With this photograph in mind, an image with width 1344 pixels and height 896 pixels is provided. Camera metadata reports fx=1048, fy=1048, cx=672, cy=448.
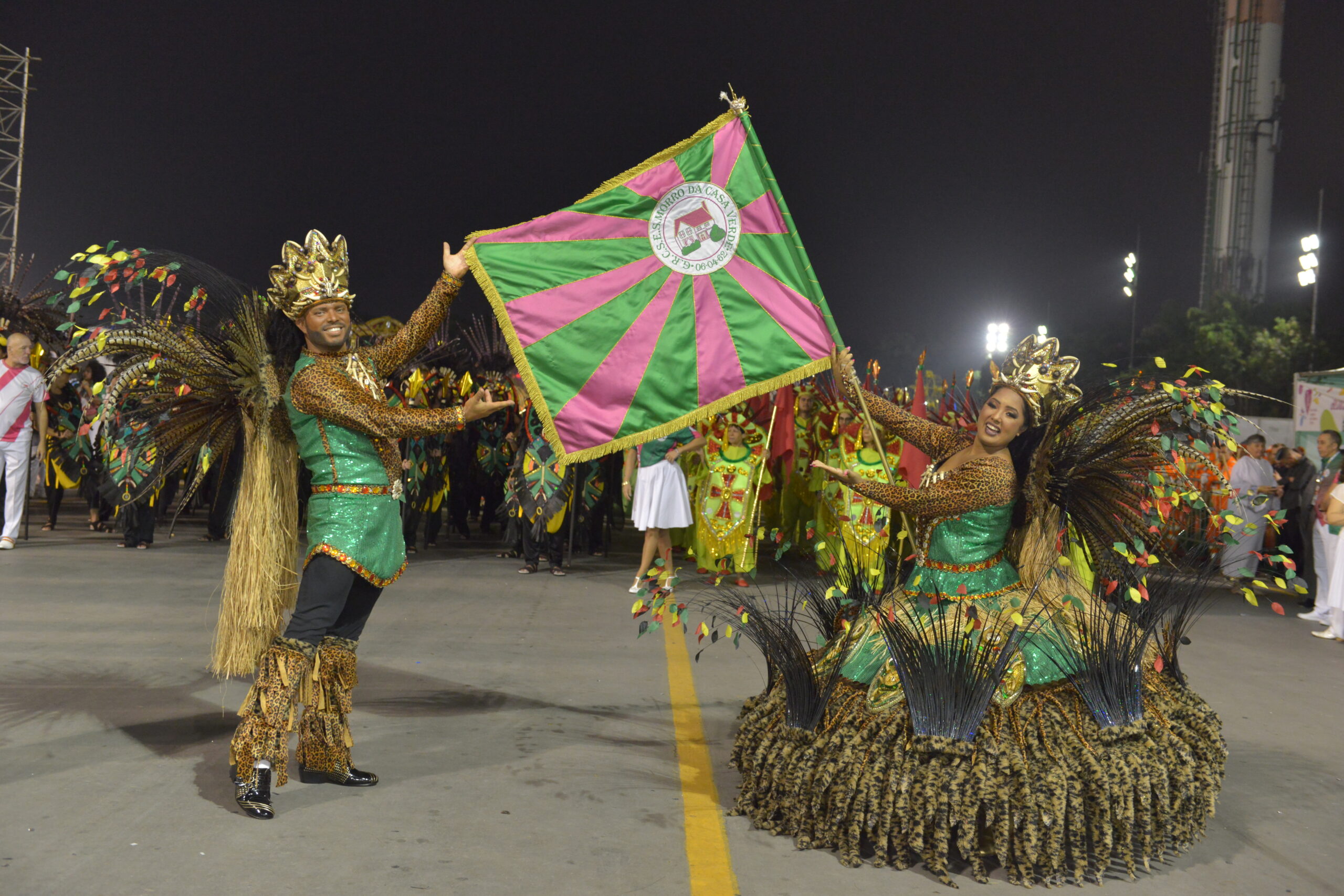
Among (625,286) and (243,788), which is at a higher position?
(625,286)

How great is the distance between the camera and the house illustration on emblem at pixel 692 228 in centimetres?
406

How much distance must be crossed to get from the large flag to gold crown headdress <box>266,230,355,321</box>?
0.53 m

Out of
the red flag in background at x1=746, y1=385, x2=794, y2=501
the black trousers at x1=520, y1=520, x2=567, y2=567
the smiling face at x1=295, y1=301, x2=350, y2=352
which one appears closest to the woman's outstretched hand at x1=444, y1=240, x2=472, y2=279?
the smiling face at x1=295, y1=301, x2=350, y2=352

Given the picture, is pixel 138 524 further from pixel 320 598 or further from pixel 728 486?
pixel 320 598

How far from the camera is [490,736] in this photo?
14.9 ft

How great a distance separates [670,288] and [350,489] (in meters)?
1.43

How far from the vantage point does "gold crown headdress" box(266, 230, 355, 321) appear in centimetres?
391

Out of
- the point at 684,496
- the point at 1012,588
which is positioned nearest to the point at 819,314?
the point at 1012,588

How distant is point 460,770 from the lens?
161 inches

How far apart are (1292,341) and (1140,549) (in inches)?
1274

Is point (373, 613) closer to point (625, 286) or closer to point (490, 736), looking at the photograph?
point (490, 736)

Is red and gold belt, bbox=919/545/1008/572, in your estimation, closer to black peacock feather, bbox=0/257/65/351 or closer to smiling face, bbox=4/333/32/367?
smiling face, bbox=4/333/32/367

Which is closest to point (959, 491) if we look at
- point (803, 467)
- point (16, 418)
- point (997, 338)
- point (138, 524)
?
point (803, 467)

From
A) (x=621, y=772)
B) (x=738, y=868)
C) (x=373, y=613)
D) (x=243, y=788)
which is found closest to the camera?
(x=738, y=868)
